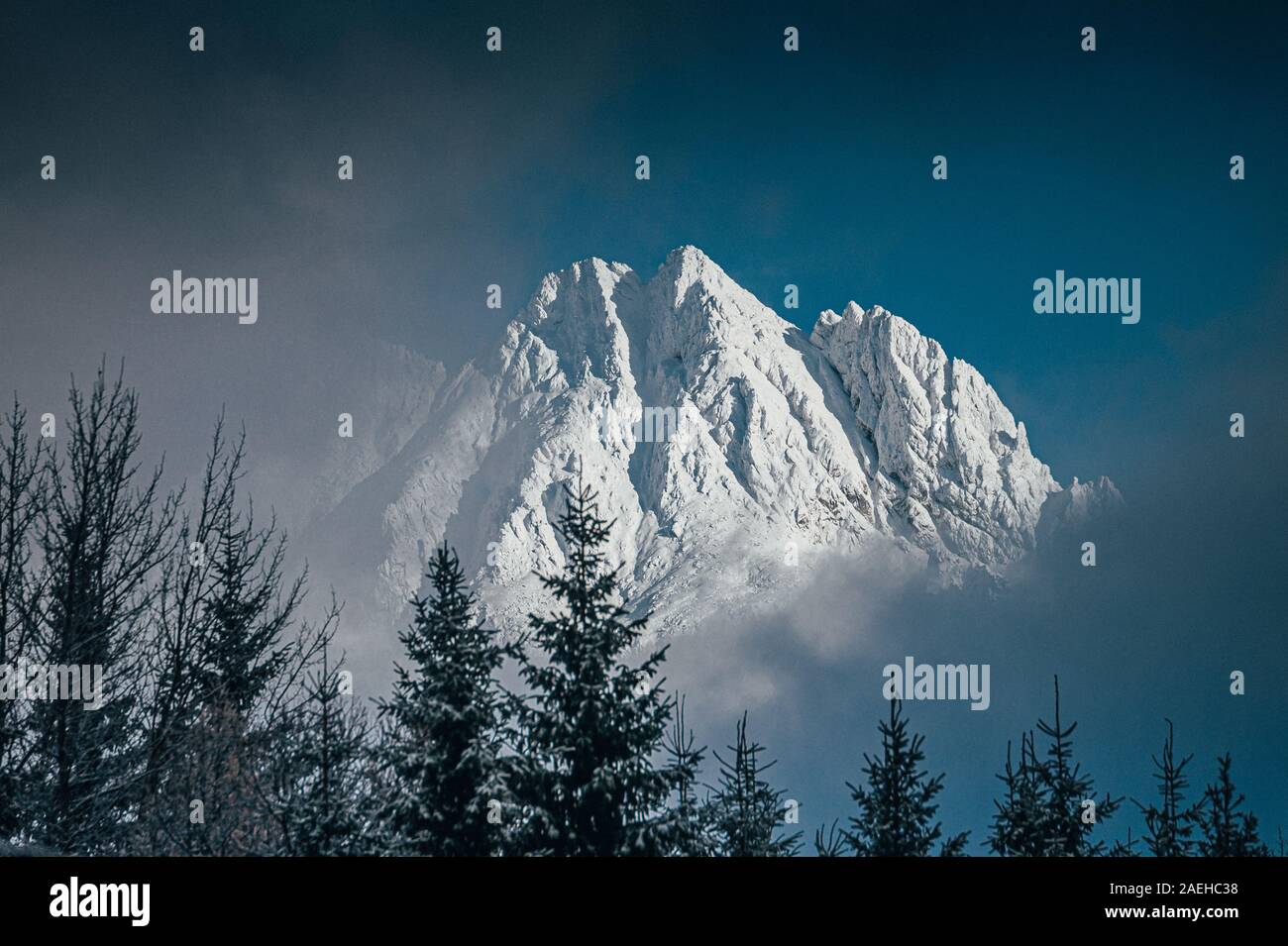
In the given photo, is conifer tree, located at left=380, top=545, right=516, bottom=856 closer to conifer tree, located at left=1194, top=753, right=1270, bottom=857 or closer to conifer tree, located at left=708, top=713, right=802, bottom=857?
conifer tree, located at left=708, top=713, right=802, bottom=857

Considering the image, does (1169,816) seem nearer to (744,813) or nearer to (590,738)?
(744,813)

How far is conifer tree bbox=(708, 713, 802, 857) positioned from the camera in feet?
65.5

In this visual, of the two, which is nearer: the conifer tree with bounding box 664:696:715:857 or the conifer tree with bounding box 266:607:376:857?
the conifer tree with bounding box 266:607:376:857

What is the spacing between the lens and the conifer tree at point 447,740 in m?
17.3

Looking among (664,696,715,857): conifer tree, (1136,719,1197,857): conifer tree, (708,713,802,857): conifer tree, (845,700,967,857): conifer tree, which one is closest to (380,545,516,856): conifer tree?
(664,696,715,857): conifer tree

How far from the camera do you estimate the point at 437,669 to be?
18.5 meters

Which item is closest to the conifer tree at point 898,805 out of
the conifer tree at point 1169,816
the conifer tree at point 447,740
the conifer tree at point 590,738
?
the conifer tree at point 590,738

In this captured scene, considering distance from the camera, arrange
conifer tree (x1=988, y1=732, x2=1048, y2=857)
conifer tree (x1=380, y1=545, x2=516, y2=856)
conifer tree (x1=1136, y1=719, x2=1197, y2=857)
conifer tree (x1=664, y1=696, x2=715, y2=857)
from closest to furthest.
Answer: conifer tree (x1=380, y1=545, x2=516, y2=856)
conifer tree (x1=664, y1=696, x2=715, y2=857)
conifer tree (x1=988, y1=732, x2=1048, y2=857)
conifer tree (x1=1136, y1=719, x2=1197, y2=857)

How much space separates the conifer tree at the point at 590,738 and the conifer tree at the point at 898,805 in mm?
4676

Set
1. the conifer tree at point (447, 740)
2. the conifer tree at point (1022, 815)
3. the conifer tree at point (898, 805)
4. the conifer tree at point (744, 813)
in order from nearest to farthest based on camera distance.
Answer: the conifer tree at point (447, 740), the conifer tree at point (744, 813), the conifer tree at point (898, 805), the conifer tree at point (1022, 815)

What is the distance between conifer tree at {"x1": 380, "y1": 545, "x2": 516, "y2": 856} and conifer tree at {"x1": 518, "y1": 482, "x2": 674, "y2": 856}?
0.59 m

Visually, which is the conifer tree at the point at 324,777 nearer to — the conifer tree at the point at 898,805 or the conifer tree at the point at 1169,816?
the conifer tree at the point at 898,805
